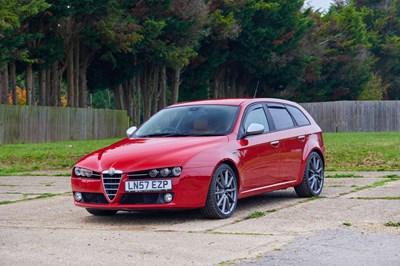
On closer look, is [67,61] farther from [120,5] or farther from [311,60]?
[311,60]

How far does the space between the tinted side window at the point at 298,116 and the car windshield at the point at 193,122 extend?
1554 millimetres

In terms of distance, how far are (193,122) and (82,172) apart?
5.58 feet

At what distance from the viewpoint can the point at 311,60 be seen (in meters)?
69.4

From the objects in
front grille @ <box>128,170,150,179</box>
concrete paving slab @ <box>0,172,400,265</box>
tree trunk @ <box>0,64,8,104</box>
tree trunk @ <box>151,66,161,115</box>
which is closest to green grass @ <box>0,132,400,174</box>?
concrete paving slab @ <box>0,172,400,265</box>

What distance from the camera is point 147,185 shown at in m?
9.98

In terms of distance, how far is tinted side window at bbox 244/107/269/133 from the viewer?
11.6 meters

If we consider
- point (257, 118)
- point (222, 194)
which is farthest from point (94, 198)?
point (257, 118)

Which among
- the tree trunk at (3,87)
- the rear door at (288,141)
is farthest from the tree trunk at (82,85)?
the rear door at (288,141)

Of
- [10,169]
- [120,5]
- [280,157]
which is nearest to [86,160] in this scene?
[280,157]

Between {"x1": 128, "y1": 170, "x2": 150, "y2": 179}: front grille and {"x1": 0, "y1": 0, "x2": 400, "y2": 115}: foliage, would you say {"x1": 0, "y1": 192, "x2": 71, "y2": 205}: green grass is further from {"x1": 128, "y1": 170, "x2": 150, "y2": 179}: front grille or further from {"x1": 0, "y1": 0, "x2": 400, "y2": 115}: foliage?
{"x1": 0, "y1": 0, "x2": 400, "y2": 115}: foliage

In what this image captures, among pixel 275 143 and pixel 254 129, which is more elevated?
pixel 254 129

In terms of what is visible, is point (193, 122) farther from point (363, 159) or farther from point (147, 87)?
point (147, 87)

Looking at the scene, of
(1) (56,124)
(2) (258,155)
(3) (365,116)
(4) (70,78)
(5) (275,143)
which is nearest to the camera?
(2) (258,155)

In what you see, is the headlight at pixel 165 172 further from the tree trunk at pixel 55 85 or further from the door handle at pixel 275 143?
the tree trunk at pixel 55 85
